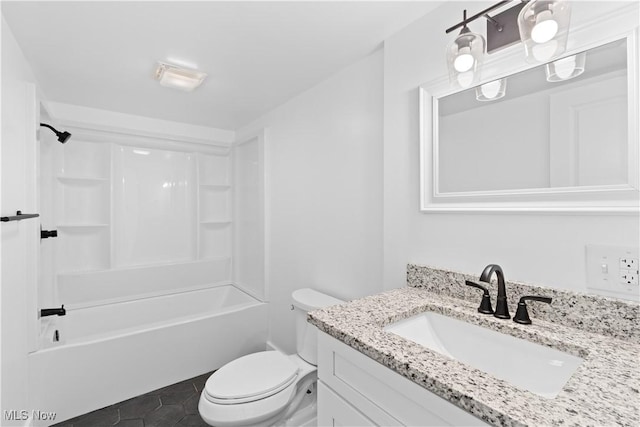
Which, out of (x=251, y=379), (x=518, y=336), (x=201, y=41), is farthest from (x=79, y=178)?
(x=518, y=336)

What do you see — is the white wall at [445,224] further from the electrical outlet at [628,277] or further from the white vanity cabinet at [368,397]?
the white vanity cabinet at [368,397]

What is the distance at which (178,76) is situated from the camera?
6.59 ft

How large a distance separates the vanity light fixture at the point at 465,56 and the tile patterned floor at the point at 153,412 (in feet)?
7.86

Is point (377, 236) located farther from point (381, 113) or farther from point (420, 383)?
point (420, 383)

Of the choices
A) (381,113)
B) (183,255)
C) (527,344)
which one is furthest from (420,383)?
(183,255)

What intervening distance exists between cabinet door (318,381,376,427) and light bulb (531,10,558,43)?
4.14 ft

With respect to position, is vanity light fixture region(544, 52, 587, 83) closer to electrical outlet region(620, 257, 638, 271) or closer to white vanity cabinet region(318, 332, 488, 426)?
electrical outlet region(620, 257, 638, 271)

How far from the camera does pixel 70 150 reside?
2.78 m

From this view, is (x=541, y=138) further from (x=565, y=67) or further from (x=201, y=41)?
(x=201, y=41)

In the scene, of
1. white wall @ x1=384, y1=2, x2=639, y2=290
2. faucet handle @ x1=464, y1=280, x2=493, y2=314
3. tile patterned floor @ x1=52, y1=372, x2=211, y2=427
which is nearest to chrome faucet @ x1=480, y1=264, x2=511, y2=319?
faucet handle @ x1=464, y1=280, x2=493, y2=314

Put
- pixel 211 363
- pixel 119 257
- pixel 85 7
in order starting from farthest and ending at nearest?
pixel 119 257 < pixel 211 363 < pixel 85 7

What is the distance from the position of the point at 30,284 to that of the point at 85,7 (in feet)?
5.23

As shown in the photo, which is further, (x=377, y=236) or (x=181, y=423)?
(x=181, y=423)

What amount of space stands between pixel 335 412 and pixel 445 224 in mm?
862
